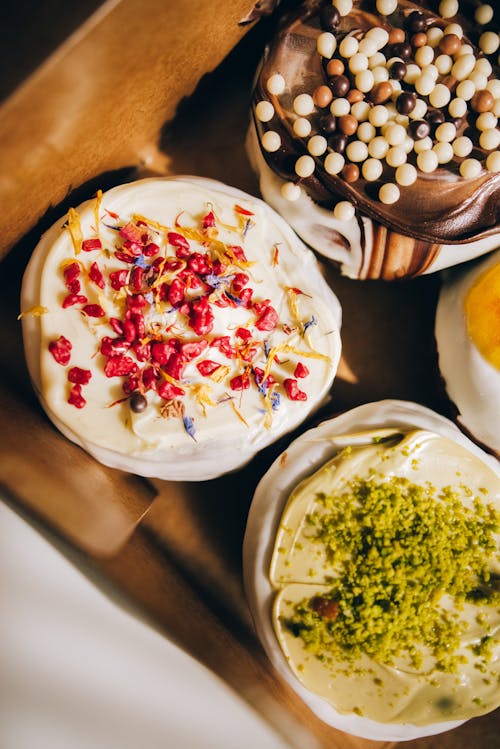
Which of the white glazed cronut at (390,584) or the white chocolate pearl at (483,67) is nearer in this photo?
the white glazed cronut at (390,584)

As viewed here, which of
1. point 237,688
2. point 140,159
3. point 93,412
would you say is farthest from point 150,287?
point 237,688

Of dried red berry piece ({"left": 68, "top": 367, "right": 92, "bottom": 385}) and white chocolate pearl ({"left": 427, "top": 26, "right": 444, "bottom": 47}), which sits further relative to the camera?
white chocolate pearl ({"left": 427, "top": 26, "right": 444, "bottom": 47})

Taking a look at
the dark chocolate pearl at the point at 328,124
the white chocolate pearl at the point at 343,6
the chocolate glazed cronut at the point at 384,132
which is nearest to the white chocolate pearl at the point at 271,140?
the chocolate glazed cronut at the point at 384,132

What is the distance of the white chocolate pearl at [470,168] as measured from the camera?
136cm

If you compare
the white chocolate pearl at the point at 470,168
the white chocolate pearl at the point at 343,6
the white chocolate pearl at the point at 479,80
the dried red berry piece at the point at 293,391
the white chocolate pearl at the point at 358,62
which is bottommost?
the dried red berry piece at the point at 293,391

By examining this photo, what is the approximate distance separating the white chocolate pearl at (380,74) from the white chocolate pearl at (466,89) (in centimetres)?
17

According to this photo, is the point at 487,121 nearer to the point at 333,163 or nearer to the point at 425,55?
the point at 425,55

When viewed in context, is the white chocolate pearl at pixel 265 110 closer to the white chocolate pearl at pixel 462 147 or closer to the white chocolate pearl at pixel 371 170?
the white chocolate pearl at pixel 371 170

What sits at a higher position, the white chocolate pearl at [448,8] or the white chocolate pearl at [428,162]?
the white chocolate pearl at [448,8]

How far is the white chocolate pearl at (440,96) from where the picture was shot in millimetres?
1421

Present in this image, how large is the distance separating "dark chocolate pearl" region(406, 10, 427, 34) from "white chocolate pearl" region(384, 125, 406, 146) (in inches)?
10.2

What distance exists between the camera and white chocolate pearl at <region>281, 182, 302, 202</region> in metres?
1.39

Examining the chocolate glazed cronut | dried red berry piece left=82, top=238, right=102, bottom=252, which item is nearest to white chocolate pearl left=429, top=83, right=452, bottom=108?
the chocolate glazed cronut

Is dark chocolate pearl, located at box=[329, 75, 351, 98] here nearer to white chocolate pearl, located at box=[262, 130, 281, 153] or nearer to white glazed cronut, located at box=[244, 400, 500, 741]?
white chocolate pearl, located at box=[262, 130, 281, 153]
